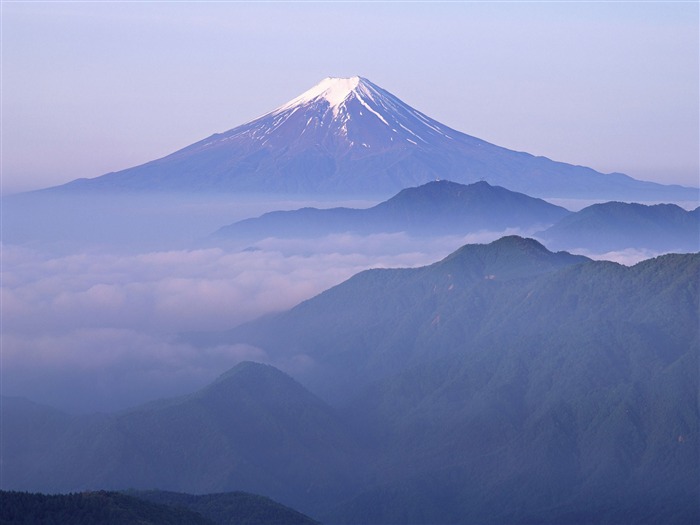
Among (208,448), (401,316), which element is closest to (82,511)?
(208,448)

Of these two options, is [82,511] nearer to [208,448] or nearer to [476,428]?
[208,448]

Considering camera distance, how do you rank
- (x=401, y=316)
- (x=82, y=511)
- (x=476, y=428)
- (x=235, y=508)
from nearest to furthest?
1. (x=82, y=511)
2. (x=235, y=508)
3. (x=476, y=428)
4. (x=401, y=316)

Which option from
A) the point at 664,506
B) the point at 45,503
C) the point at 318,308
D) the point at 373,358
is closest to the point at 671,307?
the point at 664,506

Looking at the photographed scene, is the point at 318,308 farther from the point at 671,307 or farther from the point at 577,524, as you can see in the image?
the point at 577,524

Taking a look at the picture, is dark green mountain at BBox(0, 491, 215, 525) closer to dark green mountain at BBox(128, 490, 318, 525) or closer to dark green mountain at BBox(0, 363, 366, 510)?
dark green mountain at BBox(128, 490, 318, 525)

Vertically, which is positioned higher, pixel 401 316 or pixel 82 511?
pixel 401 316

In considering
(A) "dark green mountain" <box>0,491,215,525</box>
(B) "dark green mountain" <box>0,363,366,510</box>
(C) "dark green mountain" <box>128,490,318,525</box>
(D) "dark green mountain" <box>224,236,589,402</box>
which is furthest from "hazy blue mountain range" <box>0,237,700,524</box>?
(A) "dark green mountain" <box>0,491,215,525</box>

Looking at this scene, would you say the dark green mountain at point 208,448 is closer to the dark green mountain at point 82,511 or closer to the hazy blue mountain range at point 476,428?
the hazy blue mountain range at point 476,428
